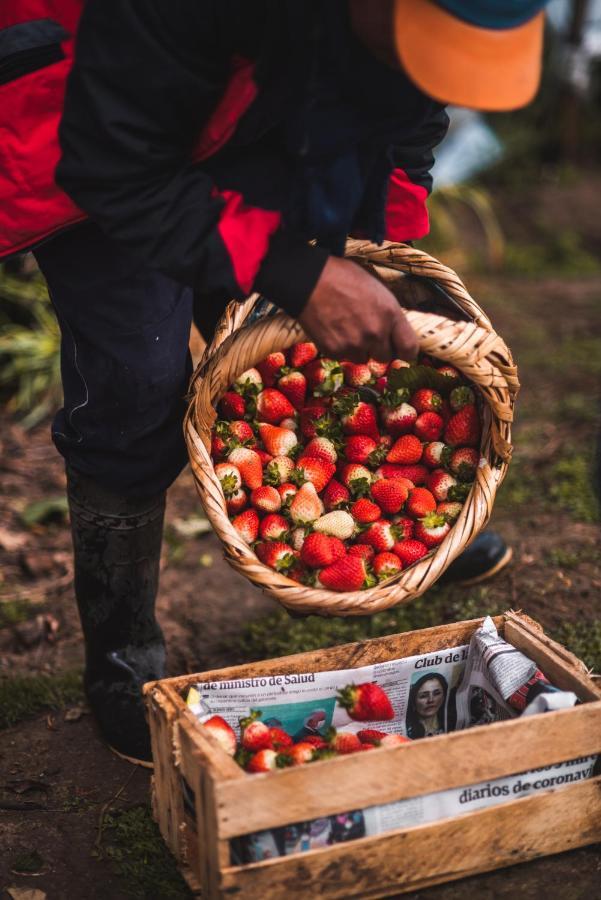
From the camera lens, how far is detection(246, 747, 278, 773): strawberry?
1678 millimetres

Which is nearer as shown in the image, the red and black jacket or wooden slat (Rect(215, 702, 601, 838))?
the red and black jacket

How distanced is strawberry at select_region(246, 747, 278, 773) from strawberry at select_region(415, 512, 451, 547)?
521mm

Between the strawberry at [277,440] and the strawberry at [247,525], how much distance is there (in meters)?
0.17

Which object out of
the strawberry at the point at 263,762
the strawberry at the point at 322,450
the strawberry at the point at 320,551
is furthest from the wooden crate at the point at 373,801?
the strawberry at the point at 322,450

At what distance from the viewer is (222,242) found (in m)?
1.51

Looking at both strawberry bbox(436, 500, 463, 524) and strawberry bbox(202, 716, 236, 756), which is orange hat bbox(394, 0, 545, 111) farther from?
strawberry bbox(202, 716, 236, 756)

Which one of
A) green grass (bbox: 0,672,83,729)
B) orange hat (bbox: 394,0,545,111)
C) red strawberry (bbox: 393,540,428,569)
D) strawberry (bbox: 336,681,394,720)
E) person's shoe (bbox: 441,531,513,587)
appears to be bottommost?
green grass (bbox: 0,672,83,729)

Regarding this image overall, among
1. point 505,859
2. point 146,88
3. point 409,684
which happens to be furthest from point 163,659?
point 146,88

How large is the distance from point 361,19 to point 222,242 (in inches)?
15.2

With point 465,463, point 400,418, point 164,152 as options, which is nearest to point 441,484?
point 465,463

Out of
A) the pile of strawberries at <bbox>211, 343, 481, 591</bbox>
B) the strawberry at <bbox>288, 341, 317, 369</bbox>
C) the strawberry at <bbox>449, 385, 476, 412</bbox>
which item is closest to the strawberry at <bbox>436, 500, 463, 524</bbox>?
the pile of strawberries at <bbox>211, 343, 481, 591</bbox>

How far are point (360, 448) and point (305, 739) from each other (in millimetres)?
614

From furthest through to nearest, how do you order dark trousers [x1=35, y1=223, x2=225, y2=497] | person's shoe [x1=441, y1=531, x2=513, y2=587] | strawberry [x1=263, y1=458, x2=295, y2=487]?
person's shoe [x1=441, y1=531, x2=513, y2=587]
strawberry [x1=263, y1=458, x2=295, y2=487]
dark trousers [x1=35, y1=223, x2=225, y2=497]

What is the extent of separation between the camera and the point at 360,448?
2.06 metres
